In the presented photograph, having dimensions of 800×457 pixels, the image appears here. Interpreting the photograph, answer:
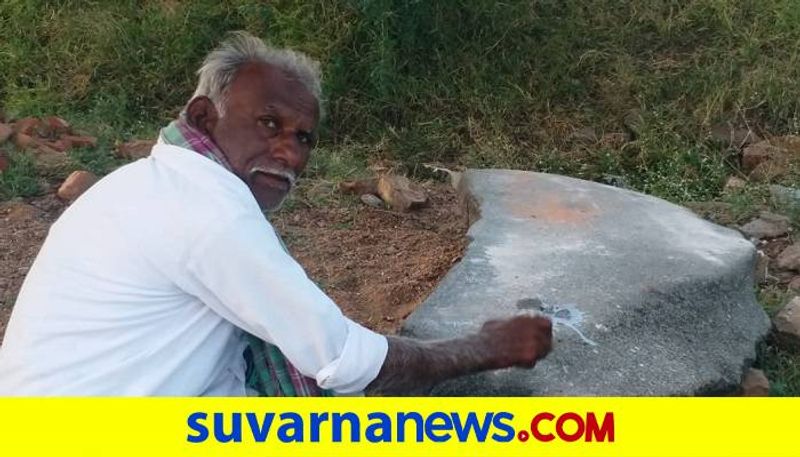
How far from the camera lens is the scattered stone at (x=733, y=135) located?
17.5 feet

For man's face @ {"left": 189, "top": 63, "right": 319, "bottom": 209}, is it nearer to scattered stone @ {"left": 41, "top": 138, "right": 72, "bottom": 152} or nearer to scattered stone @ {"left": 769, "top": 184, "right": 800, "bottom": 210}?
scattered stone @ {"left": 769, "top": 184, "right": 800, "bottom": 210}

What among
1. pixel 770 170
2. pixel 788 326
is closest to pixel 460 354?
pixel 788 326

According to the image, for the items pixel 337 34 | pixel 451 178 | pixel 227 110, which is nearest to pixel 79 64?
pixel 337 34

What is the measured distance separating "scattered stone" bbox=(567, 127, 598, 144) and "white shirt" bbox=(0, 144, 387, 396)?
12.6 feet

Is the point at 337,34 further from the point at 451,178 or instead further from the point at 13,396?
the point at 13,396

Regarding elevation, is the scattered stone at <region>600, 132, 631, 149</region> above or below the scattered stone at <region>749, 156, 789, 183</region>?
below

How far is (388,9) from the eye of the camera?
17.7 feet

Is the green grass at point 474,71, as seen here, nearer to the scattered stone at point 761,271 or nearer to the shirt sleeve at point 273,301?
the scattered stone at point 761,271

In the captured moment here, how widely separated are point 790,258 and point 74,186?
3.07 m

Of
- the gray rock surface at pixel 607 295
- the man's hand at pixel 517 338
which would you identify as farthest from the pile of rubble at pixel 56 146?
the man's hand at pixel 517 338

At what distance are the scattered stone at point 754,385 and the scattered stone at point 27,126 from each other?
12.4 feet

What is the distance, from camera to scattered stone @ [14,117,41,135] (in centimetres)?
506

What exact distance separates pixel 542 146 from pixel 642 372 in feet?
9.95

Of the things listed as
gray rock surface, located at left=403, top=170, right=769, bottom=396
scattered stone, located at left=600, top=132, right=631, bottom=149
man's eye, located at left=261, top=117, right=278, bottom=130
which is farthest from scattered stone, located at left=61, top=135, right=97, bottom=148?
man's eye, located at left=261, top=117, right=278, bottom=130
